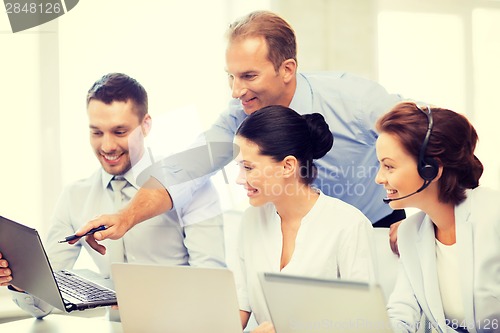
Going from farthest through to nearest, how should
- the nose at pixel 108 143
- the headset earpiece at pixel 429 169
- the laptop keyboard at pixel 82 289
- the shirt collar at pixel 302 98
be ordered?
the nose at pixel 108 143, the shirt collar at pixel 302 98, the headset earpiece at pixel 429 169, the laptop keyboard at pixel 82 289

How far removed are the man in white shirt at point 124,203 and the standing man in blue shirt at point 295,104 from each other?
98 mm

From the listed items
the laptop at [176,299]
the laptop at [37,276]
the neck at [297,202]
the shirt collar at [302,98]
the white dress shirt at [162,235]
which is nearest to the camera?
the laptop at [176,299]

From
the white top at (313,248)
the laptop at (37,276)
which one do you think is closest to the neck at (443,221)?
the white top at (313,248)

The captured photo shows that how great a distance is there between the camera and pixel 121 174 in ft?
9.49

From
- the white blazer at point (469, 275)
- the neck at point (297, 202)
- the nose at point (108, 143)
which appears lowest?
the white blazer at point (469, 275)

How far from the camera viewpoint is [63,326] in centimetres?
224

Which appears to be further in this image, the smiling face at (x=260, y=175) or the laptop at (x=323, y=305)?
the smiling face at (x=260, y=175)

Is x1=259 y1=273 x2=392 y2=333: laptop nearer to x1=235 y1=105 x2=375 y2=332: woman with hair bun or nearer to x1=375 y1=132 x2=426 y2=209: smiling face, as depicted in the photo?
x1=235 y1=105 x2=375 y2=332: woman with hair bun

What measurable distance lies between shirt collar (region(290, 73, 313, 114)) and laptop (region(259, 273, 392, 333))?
1.16m

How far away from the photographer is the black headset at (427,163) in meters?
2.20

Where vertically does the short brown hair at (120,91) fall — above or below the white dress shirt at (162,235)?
above

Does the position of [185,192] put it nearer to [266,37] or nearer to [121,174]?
[121,174]

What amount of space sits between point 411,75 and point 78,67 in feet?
4.53

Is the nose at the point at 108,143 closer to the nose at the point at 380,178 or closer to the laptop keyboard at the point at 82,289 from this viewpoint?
the laptop keyboard at the point at 82,289
